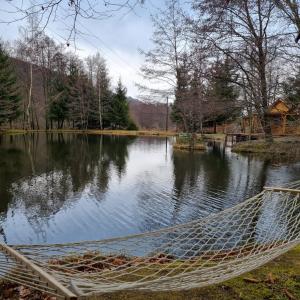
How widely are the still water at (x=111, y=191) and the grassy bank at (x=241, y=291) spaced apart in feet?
11.0

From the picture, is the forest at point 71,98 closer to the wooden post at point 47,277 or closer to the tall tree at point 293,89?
the tall tree at point 293,89

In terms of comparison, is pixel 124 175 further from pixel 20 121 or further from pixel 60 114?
pixel 20 121

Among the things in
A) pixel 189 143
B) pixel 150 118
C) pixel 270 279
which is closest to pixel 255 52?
pixel 270 279

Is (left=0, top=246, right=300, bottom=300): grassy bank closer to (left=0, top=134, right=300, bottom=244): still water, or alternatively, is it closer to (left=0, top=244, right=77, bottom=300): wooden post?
(left=0, top=244, right=77, bottom=300): wooden post

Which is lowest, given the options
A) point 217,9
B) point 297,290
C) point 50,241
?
point 50,241

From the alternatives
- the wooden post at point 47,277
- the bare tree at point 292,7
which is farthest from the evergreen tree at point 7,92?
the wooden post at point 47,277

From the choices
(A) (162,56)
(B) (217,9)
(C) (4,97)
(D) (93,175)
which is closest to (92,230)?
(B) (217,9)

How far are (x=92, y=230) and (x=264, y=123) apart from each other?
4657mm

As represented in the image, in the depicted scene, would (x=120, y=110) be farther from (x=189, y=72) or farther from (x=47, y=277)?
(x=47, y=277)

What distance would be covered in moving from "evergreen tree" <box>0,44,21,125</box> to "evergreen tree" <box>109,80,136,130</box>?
8.81m

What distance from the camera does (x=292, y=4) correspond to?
3852 mm

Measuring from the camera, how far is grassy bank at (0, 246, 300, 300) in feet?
6.79

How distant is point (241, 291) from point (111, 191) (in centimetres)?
706

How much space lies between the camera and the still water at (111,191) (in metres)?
6.14
